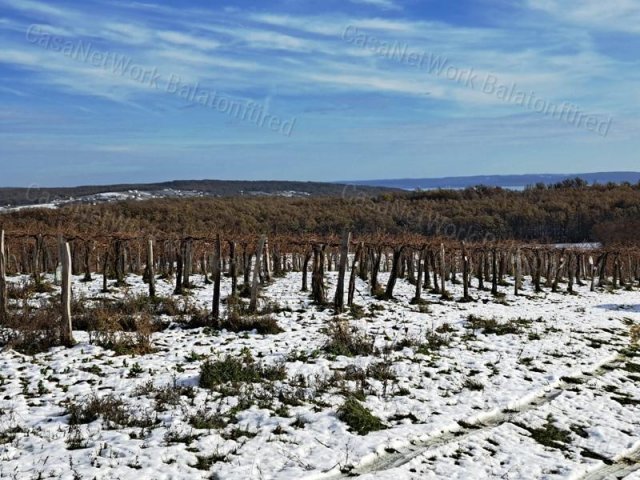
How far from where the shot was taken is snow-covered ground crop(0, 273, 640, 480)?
273 inches

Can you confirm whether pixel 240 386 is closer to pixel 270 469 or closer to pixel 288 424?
pixel 288 424

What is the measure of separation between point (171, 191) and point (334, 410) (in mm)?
154972

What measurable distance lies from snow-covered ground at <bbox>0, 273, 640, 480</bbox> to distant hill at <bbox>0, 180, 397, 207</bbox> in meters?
118

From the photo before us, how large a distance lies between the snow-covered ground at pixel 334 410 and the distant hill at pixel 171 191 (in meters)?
118

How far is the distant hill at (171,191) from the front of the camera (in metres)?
132

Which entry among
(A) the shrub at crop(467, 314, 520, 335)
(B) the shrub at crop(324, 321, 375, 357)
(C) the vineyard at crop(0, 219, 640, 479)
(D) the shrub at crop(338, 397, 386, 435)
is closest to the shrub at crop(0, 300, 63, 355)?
(C) the vineyard at crop(0, 219, 640, 479)

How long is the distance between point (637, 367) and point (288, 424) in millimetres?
9183

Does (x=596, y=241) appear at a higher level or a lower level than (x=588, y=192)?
lower

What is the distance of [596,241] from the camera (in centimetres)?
9075

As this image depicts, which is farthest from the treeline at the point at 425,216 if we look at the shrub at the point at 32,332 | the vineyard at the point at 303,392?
the shrub at the point at 32,332

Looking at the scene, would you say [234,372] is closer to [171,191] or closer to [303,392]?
[303,392]

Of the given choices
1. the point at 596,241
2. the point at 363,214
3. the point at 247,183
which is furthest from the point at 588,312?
the point at 247,183

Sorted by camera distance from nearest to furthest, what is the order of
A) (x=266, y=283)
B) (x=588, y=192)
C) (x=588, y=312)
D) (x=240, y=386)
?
(x=240, y=386), (x=588, y=312), (x=266, y=283), (x=588, y=192)

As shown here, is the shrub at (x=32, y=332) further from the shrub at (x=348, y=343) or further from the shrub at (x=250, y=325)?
the shrub at (x=348, y=343)
